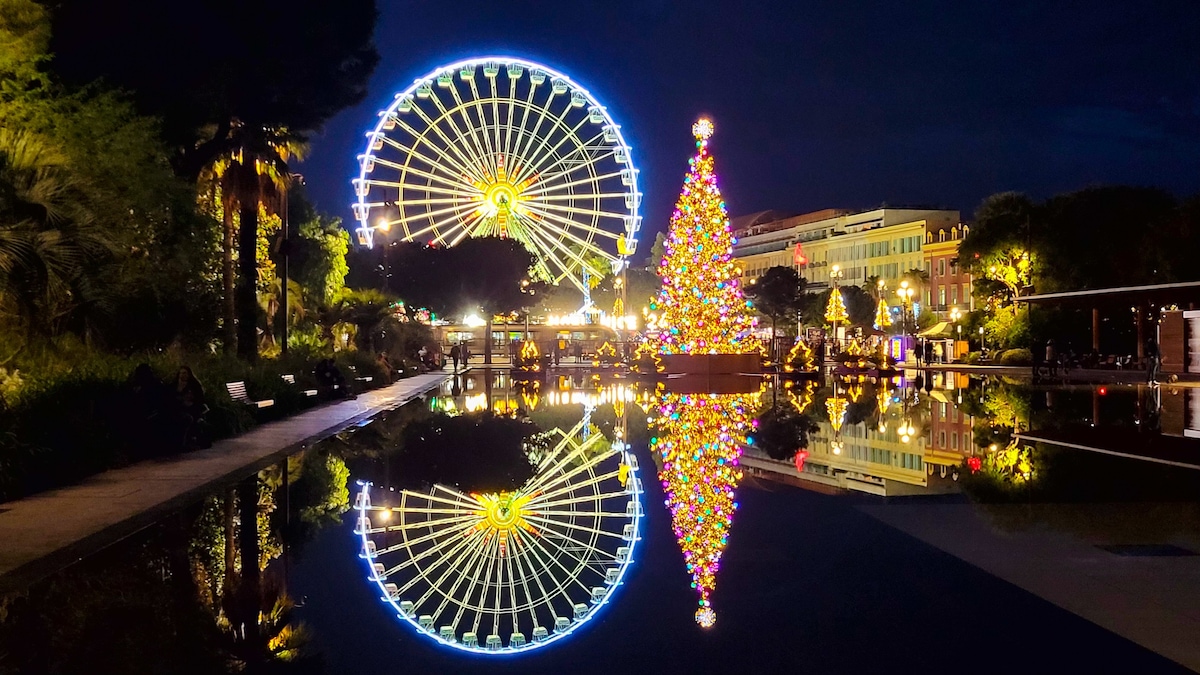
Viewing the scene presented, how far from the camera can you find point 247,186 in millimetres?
27062

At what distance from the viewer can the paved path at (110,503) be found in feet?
27.1

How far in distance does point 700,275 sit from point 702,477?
26685mm

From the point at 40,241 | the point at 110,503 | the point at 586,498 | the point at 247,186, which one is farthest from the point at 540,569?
the point at 247,186

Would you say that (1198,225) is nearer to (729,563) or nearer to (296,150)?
(296,150)

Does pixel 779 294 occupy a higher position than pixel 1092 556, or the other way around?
pixel 779 294

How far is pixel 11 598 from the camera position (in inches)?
277

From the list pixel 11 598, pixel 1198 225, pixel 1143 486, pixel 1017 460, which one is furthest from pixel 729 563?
pixel 1198 225

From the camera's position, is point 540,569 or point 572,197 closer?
point 540,569

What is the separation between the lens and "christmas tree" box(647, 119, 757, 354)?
39.2m

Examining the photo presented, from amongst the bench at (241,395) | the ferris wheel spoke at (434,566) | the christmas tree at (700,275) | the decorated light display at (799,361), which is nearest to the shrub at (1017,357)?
the decorated light display at (799,361)

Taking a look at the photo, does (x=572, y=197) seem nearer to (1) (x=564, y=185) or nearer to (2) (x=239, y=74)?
(1) (x=564, y=185)

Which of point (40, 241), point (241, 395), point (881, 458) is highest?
point (40, 241)

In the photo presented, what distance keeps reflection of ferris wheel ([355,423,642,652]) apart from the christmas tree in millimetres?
26294

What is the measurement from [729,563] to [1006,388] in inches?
1188
